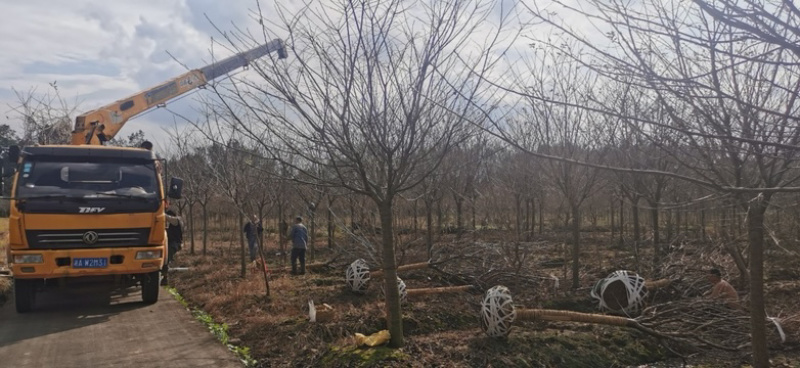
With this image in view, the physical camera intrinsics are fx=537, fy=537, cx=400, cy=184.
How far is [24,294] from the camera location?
26.0 ft

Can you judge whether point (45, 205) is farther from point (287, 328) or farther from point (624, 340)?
point (624, 340)

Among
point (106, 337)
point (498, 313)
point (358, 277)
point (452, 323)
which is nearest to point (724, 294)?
point (498, 313)

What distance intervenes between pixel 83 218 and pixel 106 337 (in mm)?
1844

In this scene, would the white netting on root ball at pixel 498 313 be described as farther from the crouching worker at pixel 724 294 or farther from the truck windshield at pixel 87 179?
the truck windshield at pixel 87 179

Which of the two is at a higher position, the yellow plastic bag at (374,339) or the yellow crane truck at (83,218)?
the yellow crane truck at (83,218)

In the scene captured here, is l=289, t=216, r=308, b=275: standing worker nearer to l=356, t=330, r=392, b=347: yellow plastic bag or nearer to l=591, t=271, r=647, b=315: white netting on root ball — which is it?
l=591, t=271, r=647, b=315: white netting on root ball

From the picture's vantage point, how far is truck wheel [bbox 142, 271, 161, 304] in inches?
335

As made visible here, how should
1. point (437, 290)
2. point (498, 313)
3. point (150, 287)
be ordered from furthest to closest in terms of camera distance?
point (437, 290)
point (150, 287)
point (498, 313)

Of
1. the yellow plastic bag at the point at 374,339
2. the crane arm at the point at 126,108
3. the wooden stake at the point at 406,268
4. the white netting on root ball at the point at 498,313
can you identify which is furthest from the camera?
the crane arm at the point at 126,108

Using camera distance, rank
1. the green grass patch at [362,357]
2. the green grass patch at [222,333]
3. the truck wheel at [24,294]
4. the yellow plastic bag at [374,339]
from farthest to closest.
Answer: the truck wheel at [24,294] → the green grass patch at [222,333] → the yellow plastic bag at [374,339] → the green grass patch at [362,357]

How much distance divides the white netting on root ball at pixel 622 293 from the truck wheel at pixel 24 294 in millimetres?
8642

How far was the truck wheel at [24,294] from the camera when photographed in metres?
7.89

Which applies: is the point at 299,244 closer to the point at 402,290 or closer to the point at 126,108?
the point at 126,108

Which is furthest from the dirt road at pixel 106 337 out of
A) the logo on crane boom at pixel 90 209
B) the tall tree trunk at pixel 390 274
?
the tall tree trunk at pixel 390 274
